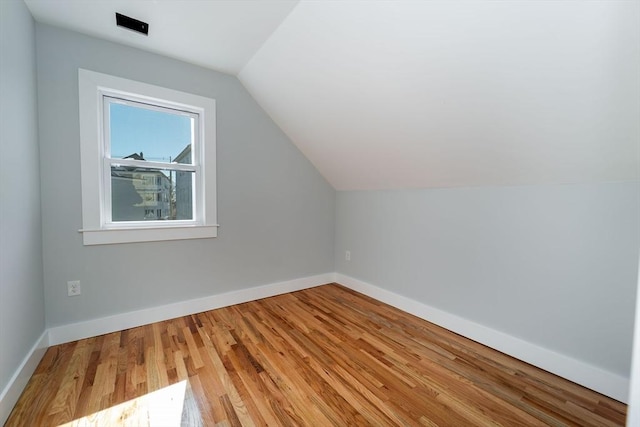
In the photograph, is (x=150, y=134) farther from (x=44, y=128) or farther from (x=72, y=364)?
(x=72, y=364)

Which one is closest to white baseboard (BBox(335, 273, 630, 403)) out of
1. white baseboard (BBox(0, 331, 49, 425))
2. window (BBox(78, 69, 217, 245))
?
window (BBox(78, 69, 217, 245))

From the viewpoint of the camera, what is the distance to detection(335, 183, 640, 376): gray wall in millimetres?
1479

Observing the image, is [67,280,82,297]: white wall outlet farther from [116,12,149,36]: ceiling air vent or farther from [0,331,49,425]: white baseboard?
[116,12,149,36]: ceiling air vent

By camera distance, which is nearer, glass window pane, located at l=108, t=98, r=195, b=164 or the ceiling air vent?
the ceiling air vent

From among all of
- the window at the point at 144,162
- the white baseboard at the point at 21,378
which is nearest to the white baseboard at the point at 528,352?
the window at the point at 144,162

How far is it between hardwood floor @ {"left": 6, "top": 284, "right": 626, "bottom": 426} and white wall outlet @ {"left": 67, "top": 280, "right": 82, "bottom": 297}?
36 cm

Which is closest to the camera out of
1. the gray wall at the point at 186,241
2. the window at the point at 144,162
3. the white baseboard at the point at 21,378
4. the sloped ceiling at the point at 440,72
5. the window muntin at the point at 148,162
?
the sloped ceiling at the point at 440,72

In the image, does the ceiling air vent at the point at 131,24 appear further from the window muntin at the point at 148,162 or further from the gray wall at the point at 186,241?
the window muntin at the point at 148,162

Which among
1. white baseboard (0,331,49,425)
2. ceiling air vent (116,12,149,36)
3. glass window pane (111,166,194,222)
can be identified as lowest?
white baseboard (0,331,49,425)

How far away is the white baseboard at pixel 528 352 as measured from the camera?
1.48 m

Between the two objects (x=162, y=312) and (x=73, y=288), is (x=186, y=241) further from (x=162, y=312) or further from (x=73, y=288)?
(x=73, y=288)

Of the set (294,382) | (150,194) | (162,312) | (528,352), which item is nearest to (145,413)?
(294,382)

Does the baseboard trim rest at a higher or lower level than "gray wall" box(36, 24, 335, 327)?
lower

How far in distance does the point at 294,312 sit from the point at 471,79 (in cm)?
228
